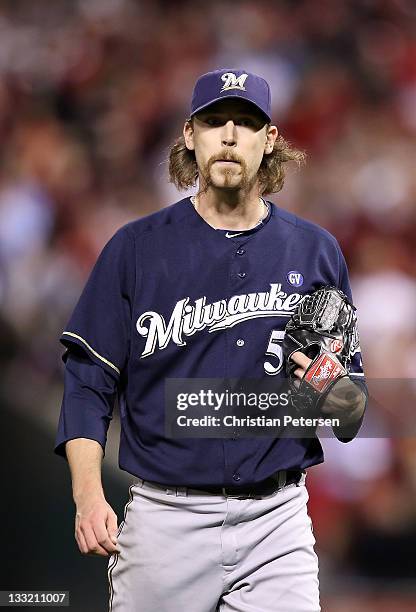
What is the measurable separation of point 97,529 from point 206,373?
14.0 inches

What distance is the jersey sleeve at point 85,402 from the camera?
172 cm

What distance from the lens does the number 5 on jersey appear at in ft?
5.77

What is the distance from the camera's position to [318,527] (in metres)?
3.08

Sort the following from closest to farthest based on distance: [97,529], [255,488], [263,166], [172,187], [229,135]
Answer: [97,529] → [255,488] → [229,135] → [263,166] → [172,187]

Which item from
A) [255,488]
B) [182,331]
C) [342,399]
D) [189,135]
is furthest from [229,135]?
[255,488]

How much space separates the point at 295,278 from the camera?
1.81 m

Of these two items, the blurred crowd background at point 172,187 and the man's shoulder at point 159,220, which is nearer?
the man's shoulder at point 159,220

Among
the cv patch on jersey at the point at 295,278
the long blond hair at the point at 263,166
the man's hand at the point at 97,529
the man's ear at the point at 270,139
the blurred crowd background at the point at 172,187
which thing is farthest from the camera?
the blurred crowd background at the point at 172,187

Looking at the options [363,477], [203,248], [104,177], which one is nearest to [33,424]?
[104,177]

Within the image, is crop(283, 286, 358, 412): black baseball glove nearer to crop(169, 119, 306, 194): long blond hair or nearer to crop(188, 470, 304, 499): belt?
crop(188, 470, 304, 499): belt

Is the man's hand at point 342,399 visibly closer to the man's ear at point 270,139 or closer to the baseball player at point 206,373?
the baseball player at point 206,373

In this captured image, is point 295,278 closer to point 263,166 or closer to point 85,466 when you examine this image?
point 263,166

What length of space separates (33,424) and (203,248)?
4.49ft

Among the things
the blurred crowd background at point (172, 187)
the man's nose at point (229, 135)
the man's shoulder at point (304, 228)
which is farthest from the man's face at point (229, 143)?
the blurred crowd background at point (172, 187)
